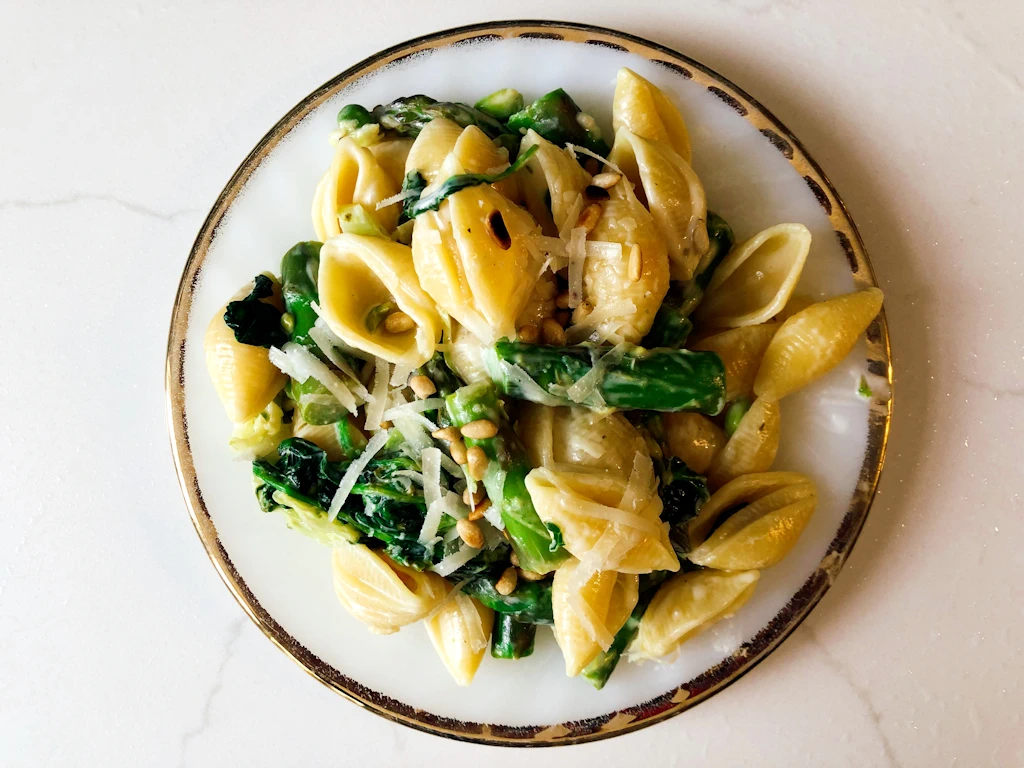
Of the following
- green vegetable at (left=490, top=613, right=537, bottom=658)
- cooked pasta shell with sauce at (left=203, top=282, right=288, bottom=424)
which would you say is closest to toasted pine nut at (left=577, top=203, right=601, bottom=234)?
cooked pasta shell with sauce at (left=203, top=282, right=288, bottom=424)

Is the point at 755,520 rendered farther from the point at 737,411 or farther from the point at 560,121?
the point at 560,121

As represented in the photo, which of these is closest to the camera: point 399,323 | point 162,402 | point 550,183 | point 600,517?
point 600,517

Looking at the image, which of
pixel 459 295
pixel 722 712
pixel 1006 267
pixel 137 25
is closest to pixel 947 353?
pixel 1006 267

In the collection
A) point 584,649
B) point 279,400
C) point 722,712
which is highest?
point 279,400

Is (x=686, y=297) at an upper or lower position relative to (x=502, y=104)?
lower

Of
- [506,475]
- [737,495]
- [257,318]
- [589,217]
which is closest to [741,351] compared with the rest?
[737,495]

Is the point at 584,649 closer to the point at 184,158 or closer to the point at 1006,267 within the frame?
the point at 1006,267

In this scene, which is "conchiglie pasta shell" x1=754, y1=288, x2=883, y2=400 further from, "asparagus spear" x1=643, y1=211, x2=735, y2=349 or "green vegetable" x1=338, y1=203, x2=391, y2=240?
"green vegetable" x1=338, y1=203, x2=391, y2=240
